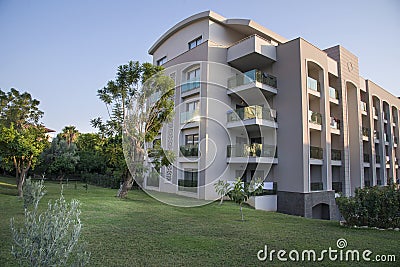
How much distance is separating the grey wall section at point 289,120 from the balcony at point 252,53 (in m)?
0.73

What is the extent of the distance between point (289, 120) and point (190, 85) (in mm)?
6653

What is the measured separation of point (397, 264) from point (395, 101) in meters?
27.9

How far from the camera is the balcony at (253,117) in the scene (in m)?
14.1

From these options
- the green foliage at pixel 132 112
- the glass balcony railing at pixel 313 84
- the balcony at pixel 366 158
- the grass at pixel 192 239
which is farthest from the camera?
the balcony at pixel 366 158

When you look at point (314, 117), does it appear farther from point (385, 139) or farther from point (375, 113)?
point (385, 139)

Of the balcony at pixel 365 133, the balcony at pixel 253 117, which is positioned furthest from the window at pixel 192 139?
the balcony at pixel 365 133

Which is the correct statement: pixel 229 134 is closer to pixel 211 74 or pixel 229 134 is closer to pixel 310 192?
pixel 211 74

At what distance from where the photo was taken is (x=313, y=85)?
15.4 m

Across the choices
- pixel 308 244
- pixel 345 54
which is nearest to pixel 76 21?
pixel 308 244

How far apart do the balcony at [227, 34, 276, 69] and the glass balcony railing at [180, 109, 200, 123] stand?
12.9 feet

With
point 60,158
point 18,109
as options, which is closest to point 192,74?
point 60,158

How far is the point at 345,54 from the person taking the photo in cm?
1848

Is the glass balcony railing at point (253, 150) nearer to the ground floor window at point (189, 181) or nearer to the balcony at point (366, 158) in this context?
the ground floor window at point (189, 181)

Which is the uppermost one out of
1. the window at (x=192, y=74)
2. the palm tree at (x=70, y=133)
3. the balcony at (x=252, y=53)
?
the balcony at (x=252, y=53)
